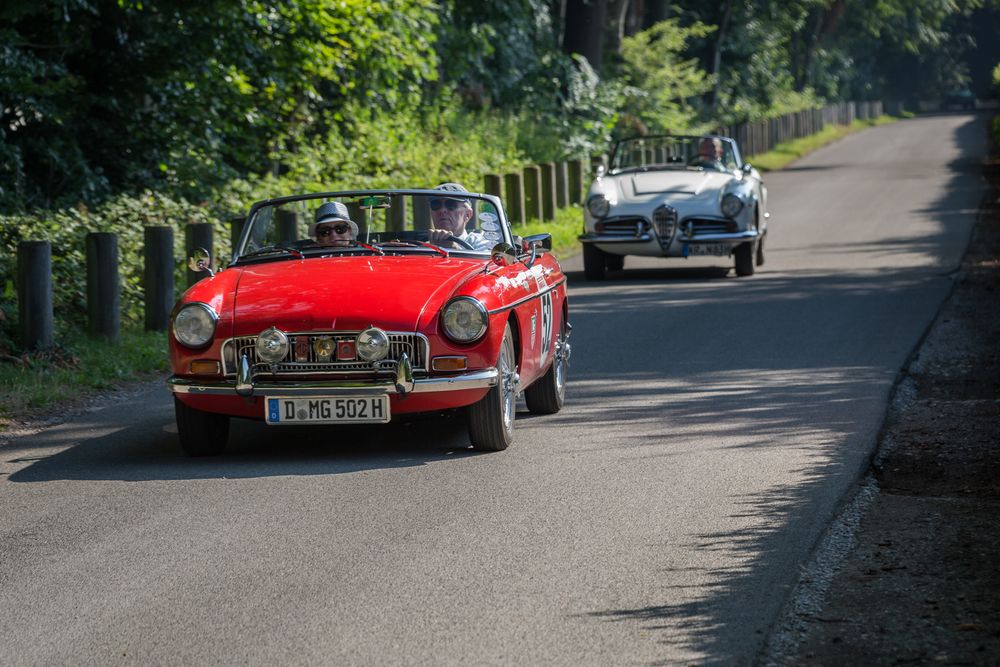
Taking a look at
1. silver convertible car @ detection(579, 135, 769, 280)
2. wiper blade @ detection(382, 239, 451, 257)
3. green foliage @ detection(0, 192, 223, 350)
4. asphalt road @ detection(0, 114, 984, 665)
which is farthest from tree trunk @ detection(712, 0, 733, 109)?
wiper blade @ detection(382, 239, 451, 257)

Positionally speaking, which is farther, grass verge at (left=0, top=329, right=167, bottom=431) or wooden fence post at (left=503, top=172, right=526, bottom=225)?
wooden fence post at (left=503, top=172, right=526, bottom=225)

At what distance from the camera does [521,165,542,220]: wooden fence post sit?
83.5 ft

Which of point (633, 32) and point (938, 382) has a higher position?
point (633, 32)

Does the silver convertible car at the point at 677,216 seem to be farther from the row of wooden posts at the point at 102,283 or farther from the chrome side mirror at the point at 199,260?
the chrome side mirror at the point at 199,260

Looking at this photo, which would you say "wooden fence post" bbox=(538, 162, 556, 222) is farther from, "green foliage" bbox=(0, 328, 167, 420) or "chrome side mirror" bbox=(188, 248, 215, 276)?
"chrome side mirror" bbox=(188, 248, 215, 276)

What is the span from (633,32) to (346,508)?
126ft

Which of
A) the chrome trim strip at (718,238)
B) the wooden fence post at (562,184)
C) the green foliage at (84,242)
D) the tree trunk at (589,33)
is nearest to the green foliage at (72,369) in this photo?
the green foliage at (84,242)

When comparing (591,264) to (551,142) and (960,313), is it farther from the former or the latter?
(551,142)

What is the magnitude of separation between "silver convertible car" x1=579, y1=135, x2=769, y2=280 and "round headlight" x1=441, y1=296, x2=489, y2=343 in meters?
10.1

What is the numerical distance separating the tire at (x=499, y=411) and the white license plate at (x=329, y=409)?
1.77 ft

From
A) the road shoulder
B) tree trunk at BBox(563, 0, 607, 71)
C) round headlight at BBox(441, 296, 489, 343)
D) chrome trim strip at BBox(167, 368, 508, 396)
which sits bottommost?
the road shoulder

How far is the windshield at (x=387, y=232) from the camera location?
9.44 m

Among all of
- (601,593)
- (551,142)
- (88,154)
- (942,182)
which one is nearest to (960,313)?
(601,593)

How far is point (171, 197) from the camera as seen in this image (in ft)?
66.5
